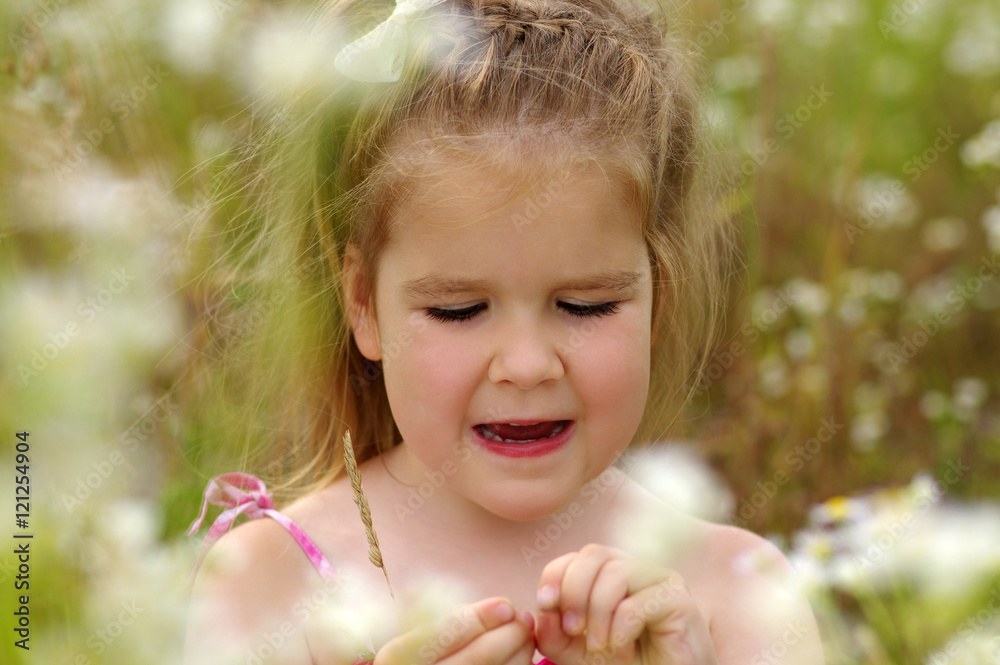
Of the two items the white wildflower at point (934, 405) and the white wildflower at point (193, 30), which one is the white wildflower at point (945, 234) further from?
the white wildflower at point (193, 30)

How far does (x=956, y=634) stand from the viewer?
119 cm

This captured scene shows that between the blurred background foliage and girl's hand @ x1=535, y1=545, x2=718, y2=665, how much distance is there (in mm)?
455

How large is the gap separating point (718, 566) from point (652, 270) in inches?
14.6

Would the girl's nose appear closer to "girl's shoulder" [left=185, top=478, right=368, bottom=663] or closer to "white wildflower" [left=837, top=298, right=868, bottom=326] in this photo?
"girl's shoulder" [left=185, top=478, right=368, bottom=663]

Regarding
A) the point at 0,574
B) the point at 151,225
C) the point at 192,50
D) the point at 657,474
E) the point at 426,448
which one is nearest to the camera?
the point at 426,448

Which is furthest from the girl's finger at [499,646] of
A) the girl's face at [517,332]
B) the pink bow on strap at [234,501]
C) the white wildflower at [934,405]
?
the white wildflower at [934,405]

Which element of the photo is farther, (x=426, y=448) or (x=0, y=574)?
(x=0, y=574)

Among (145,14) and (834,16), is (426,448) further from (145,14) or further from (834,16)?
(834,16)

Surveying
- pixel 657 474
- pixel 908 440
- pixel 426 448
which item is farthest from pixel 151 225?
pixel 908 440

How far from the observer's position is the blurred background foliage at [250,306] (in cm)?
134

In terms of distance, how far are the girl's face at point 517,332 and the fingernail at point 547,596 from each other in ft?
0.60

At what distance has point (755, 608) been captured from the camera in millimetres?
1249

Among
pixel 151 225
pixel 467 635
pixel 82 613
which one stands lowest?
pixel 82 613

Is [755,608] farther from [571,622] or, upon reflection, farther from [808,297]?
[808,297]
